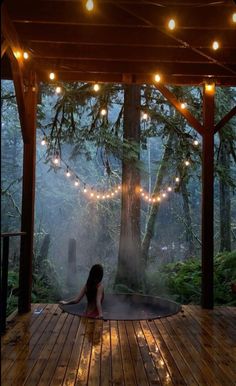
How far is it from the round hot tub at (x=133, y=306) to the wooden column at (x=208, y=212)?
0.46 m

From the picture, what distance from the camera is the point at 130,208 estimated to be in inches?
303

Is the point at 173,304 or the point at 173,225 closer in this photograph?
the point at 173,304

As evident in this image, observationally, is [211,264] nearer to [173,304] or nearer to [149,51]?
[173,304]

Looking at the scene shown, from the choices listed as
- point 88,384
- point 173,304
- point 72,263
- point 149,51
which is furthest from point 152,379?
point 72,263

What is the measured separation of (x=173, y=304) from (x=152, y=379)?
2.81m

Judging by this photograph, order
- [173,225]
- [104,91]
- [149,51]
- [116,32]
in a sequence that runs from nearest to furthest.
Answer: [116,32], [149,51], [104,91], [173,225]

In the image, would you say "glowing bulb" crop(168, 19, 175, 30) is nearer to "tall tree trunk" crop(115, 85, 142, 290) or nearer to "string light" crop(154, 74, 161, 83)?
"string light" crop(154, 74, 161, 83)

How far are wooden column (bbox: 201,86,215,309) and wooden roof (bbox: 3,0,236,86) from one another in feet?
2.38

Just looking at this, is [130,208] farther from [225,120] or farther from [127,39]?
[127,39]

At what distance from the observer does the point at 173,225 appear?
14.8m

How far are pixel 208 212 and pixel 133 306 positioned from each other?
5.99ft

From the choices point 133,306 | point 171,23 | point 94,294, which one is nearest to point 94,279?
point 94,294

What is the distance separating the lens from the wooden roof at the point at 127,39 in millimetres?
4152

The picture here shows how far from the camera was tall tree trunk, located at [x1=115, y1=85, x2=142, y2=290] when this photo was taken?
25.3 feet
